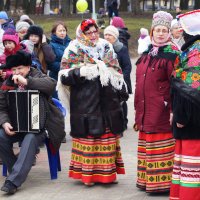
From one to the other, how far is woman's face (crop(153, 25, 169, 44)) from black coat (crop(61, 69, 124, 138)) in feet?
2.85

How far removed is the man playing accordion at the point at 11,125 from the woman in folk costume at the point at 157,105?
122 centimetres

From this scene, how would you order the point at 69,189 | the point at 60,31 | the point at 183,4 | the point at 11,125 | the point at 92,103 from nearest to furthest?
the point at 92,103 → the point at 69,189 → the point at 11,125 → the point at 60,31 → the point at 183,4

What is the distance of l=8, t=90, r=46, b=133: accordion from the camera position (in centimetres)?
766

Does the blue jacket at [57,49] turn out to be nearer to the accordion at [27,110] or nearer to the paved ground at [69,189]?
the paved ground at [69,189]

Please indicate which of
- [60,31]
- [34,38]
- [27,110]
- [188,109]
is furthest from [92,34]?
[60,31]

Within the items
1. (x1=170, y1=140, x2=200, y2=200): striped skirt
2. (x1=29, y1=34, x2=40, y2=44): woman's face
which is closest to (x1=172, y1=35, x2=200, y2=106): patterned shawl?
(x1=170, y1=140, x2=200, y2=200): striped skirt

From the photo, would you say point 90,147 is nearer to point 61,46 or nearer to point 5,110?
point 5,110

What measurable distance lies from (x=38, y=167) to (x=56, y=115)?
1078mm

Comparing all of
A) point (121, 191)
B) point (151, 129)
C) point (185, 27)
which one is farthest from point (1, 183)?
point (185, 27)

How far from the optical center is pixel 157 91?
22.9 ft

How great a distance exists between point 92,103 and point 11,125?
990 millimetres

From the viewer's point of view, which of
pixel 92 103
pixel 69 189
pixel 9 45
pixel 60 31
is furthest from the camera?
pixel 60 31

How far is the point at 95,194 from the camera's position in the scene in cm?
736

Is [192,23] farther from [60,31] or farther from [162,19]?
[60,31]
